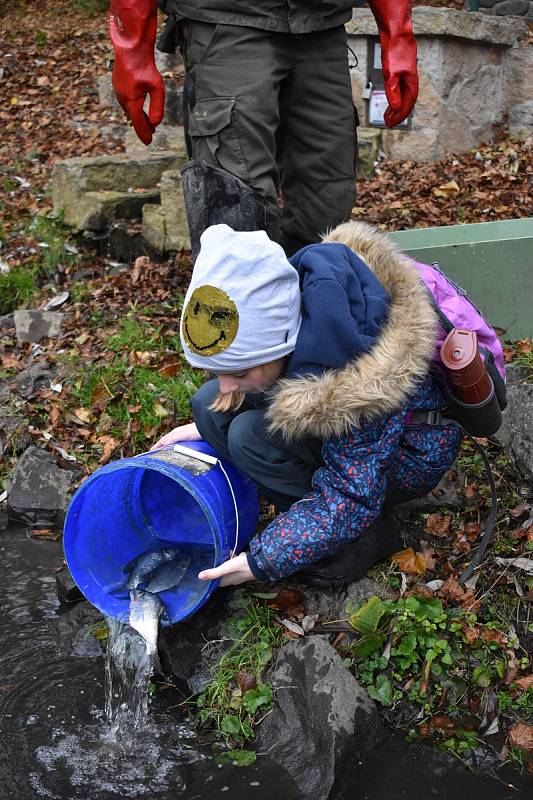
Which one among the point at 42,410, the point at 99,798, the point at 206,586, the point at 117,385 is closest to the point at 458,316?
the point at 206,586

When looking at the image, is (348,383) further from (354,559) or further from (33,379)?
(33,379)

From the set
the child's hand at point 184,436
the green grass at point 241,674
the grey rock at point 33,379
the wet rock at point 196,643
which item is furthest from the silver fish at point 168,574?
the grey rock at point 33,379

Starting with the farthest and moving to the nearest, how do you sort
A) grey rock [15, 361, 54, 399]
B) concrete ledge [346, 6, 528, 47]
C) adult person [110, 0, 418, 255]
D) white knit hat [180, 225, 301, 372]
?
concrete ledge [346, 6, 528, 47] → grey rock [15, 361, 54, 399] → adult person [110, 0, 418, 255] → white knit hat [180, 225, 301, 372]

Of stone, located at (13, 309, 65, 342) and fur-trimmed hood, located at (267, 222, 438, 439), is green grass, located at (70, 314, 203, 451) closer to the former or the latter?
stone, located at (13, 309, 65, 342)

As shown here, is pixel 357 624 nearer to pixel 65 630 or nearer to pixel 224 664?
pixel 224 664

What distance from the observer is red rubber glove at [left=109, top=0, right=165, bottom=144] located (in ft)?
11.4

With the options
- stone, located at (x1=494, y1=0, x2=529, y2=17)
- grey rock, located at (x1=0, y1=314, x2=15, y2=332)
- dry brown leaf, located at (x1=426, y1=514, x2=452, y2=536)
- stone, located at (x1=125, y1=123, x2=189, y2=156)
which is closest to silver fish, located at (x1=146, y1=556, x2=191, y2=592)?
dry brown leaf, located at (x1=426, y1=514, x2=452, y2=536)

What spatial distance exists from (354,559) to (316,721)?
1.87 ft

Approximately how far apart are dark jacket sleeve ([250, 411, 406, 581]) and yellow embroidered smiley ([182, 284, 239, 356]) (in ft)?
1.53

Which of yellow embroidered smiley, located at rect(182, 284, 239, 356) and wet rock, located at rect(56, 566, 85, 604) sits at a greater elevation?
yellow embroidered smiley, located at rect(182, 284, 239, 356)

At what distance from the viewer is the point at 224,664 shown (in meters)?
3.04

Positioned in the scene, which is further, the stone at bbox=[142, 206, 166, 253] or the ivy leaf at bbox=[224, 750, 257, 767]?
the stone at bbox=[142, 206, 166, 253]

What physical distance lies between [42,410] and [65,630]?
150 cm

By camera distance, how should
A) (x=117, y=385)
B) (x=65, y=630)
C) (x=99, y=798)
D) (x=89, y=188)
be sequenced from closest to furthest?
(x=99, y=798), (x=65, y=630), (x=117, y=385), (x=89, y=188)
